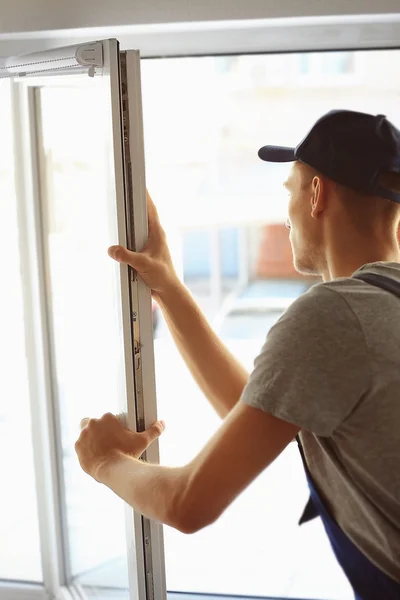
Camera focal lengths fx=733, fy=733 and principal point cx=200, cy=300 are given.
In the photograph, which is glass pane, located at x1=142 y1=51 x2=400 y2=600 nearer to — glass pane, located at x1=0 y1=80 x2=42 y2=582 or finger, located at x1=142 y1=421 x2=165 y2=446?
glass pane, located at x1=0 y1=80 x2=42 y2=582

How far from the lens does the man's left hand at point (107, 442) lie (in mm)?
1171

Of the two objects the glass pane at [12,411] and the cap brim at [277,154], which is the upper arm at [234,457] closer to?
the cap brim at [277,154]

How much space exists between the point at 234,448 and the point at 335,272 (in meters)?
0.37

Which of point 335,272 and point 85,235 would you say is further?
point 85,235

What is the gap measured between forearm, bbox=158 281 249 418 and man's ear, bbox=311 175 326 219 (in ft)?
1.00

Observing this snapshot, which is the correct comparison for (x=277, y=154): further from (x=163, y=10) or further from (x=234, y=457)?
(x=234, y=457)

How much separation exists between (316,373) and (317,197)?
0.33 meters

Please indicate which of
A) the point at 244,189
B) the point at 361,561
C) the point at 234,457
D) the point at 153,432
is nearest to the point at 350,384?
the point at 234,457

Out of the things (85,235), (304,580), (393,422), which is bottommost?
(304,580)

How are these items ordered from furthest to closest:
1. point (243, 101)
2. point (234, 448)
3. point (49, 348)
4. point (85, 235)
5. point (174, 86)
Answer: point (243, 101)
point (174, 86)
point (49, 348)
point (85, 235)
point (234, 448)

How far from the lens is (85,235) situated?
4.91 feet

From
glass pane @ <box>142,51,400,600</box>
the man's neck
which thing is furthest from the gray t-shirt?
glass pane @ <box>142,51,400,600</box>

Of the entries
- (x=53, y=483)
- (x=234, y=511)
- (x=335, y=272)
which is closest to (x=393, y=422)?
(x=335, y=272)

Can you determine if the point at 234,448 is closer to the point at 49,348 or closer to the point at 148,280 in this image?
the point at 148,280
